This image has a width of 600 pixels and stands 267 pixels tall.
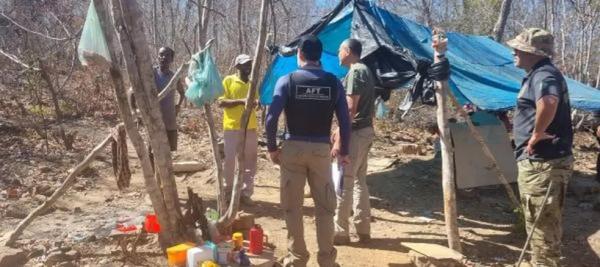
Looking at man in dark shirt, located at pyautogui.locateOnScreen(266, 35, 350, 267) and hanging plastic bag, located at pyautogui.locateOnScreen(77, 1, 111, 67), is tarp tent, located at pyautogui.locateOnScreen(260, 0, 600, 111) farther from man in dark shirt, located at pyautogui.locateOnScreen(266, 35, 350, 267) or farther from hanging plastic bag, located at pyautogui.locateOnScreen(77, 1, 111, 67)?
hanging plastic bag, located at pyautogui.locateOnScreen(77, 1, 111, 67)

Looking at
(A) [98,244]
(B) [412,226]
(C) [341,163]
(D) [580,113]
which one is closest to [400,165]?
(B) [412,226]

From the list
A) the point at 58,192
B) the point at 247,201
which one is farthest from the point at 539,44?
the point at 58,192

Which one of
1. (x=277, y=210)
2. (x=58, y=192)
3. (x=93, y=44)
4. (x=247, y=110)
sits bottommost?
(x=277, y=210)

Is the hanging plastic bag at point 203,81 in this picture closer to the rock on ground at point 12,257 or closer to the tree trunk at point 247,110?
the tree trunk at point 247,110

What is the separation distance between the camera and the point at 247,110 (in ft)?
13.0

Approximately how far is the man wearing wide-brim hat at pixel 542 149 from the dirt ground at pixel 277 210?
38.9 inches

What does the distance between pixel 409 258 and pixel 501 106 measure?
6.72 feet

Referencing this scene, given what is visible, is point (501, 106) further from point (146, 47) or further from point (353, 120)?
point (146, 47)

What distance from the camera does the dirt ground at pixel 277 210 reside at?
4465 mm

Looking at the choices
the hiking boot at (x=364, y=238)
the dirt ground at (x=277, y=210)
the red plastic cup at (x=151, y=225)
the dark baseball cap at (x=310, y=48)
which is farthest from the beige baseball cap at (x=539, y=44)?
the red plastic cup at (x=151, y=225)

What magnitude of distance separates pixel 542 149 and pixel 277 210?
9.63 feet

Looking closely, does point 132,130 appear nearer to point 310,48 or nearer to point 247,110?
point 247,110

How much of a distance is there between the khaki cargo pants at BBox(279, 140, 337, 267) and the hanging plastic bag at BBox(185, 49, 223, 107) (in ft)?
Result: 3.21

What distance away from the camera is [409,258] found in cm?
439
